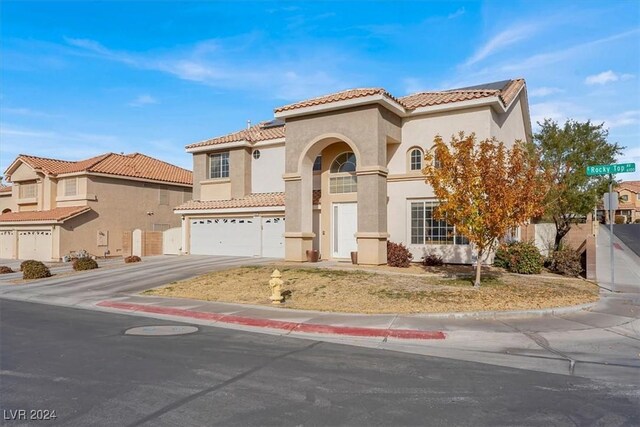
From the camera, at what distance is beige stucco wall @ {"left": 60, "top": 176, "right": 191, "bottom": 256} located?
29.4 m

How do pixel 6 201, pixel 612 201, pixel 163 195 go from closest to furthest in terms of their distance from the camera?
1. pixel 612 201
2. pixel 163 195
3. pixel 6 201

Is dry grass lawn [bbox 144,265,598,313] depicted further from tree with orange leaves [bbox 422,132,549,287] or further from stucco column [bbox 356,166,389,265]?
tree with orange leaves [bbox 422,132,549,287]

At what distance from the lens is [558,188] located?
702 inches

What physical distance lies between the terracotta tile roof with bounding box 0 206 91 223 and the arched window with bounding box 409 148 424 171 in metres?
21.4

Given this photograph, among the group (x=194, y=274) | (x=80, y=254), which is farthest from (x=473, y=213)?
(x=80, y=254)

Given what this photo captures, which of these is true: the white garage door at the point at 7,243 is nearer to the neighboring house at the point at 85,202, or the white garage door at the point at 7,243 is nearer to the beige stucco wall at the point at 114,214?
the neighboring house at the point at 85,202

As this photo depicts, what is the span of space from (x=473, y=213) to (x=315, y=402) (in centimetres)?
884

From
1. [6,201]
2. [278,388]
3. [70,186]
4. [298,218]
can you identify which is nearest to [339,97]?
[298,218]

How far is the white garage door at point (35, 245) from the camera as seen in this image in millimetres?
29688

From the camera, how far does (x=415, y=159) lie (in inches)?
763

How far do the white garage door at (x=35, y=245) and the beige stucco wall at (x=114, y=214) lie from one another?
1.85m

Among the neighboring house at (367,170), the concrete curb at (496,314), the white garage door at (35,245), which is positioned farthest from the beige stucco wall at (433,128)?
the white garage door at (35,245)

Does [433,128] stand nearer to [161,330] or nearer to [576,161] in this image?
[576,161]

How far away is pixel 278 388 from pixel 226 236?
20.1m
